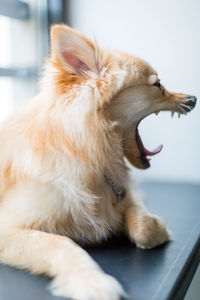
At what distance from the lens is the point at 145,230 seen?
0.98 metres

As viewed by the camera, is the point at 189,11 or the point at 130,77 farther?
the point at 189,11

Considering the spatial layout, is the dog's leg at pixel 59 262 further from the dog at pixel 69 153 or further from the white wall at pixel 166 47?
the white wall at pixel 166 47

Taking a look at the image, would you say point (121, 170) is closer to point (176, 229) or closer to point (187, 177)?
point (176, 229)

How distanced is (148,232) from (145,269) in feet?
0.40

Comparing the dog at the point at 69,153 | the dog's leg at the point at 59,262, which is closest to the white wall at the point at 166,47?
the dog at the point at 69,153

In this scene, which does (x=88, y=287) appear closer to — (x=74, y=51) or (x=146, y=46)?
(x=74, y=51)

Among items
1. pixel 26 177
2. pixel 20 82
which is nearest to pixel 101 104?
pixel 26 177

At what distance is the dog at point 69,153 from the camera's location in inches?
34.3

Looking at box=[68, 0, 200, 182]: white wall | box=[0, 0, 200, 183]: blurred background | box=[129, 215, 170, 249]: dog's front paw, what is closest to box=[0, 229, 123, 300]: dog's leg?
box=[129, 215, 170, 249]: dog's front paw

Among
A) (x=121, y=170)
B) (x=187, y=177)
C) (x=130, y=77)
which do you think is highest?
(x=130, y=77)

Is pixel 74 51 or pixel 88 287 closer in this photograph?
pixel 88 287

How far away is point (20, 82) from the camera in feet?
5.86

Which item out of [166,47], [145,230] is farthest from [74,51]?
[166,47]

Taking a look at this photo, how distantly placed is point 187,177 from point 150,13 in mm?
851
